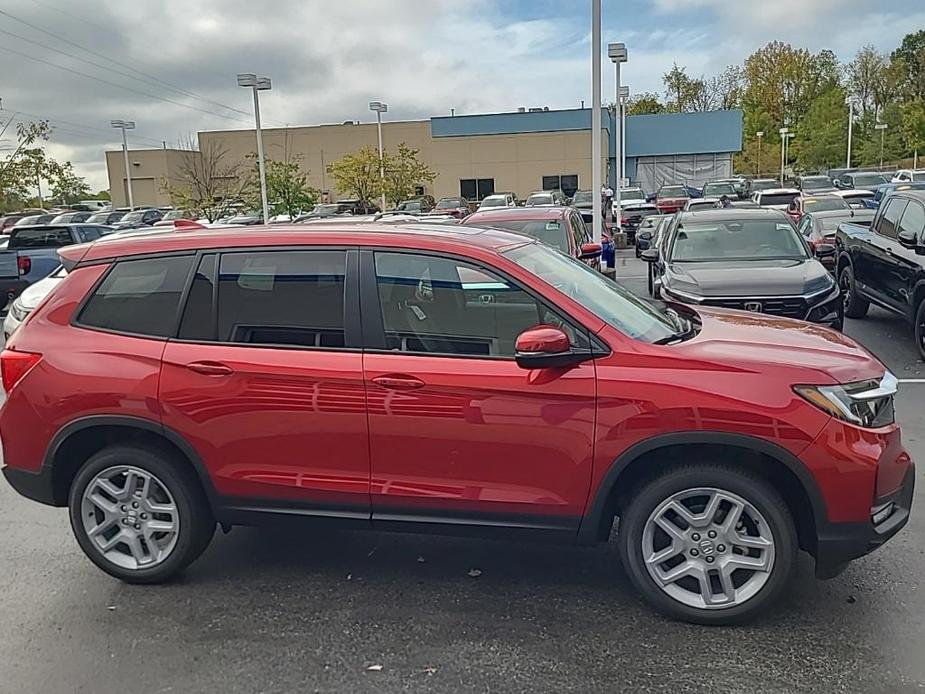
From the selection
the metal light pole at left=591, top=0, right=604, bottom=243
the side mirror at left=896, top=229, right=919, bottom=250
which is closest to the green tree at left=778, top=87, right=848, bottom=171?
the metal light pole at left=591, top=0, right=604, bottom=243

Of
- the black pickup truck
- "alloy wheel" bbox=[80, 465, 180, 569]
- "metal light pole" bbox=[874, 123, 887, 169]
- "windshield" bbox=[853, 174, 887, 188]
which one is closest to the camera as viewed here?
"alloy wheel" bbox=[80, 465, 180, 569]

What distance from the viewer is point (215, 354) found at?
4.01 m

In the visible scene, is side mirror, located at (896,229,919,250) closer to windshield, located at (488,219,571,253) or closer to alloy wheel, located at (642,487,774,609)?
windshield, located at (488,219,571,253)

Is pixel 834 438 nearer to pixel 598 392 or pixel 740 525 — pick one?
pixel 740 525

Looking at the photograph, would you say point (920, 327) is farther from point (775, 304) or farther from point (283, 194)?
point (283, 194)

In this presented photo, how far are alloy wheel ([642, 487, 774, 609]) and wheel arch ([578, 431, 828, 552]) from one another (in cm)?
17

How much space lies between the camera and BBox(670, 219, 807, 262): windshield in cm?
983

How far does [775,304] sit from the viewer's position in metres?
8.38

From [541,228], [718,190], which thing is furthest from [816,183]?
[541,228]

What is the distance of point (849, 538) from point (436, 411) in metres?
1.84

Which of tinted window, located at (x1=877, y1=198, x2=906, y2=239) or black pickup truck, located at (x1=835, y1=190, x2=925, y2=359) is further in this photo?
tinted window, located at (x1=877, y1=198, x2=906, y2=239)

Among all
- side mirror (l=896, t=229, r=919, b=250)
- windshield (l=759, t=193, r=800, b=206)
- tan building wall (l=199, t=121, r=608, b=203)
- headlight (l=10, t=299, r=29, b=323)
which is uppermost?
tan building wall (l=199, t=121, r=608, b=203)

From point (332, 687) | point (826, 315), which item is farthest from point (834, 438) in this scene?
point (826, 315)

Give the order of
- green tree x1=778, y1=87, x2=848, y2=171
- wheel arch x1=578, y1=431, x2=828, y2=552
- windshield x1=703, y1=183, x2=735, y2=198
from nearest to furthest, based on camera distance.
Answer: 1. wheel arch x1=578, y1=431, x2=828, y2=552
2. windshield x1=703, y1=183, x2=735, y2=198
3. green tree x1=778, y1=87, x2=848, y2=171
